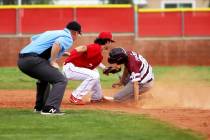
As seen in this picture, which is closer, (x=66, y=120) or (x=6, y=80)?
(x=66, y=120)

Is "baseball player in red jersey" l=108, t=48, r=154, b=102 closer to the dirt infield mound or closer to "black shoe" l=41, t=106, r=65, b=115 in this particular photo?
the dirt infield mound

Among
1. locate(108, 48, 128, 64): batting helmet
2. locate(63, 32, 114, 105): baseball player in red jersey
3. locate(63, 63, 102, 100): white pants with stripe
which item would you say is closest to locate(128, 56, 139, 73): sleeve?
locate(108, 48, 128, 64): batting helmet

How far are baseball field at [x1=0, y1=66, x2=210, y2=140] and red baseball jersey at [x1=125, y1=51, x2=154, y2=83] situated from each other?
0.54 m

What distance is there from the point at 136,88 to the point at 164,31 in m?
20.1

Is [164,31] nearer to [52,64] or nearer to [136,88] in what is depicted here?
[136,88]

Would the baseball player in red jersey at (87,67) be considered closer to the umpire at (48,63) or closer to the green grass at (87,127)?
the green grass at (87,127)

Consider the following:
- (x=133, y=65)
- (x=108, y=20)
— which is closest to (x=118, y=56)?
(x=133, y=65)

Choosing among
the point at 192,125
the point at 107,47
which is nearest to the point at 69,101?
the point at 107,47

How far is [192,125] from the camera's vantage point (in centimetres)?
1121

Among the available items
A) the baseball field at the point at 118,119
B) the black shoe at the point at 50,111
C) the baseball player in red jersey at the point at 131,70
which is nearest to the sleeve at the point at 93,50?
the baseball player in red jersey at the point at 131,70

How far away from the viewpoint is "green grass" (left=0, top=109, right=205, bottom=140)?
9.89m

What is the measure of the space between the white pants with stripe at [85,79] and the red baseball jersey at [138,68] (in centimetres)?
68

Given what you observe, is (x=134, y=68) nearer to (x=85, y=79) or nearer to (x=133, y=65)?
(x=133, y=65)

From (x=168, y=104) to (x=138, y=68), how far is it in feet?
4.04
